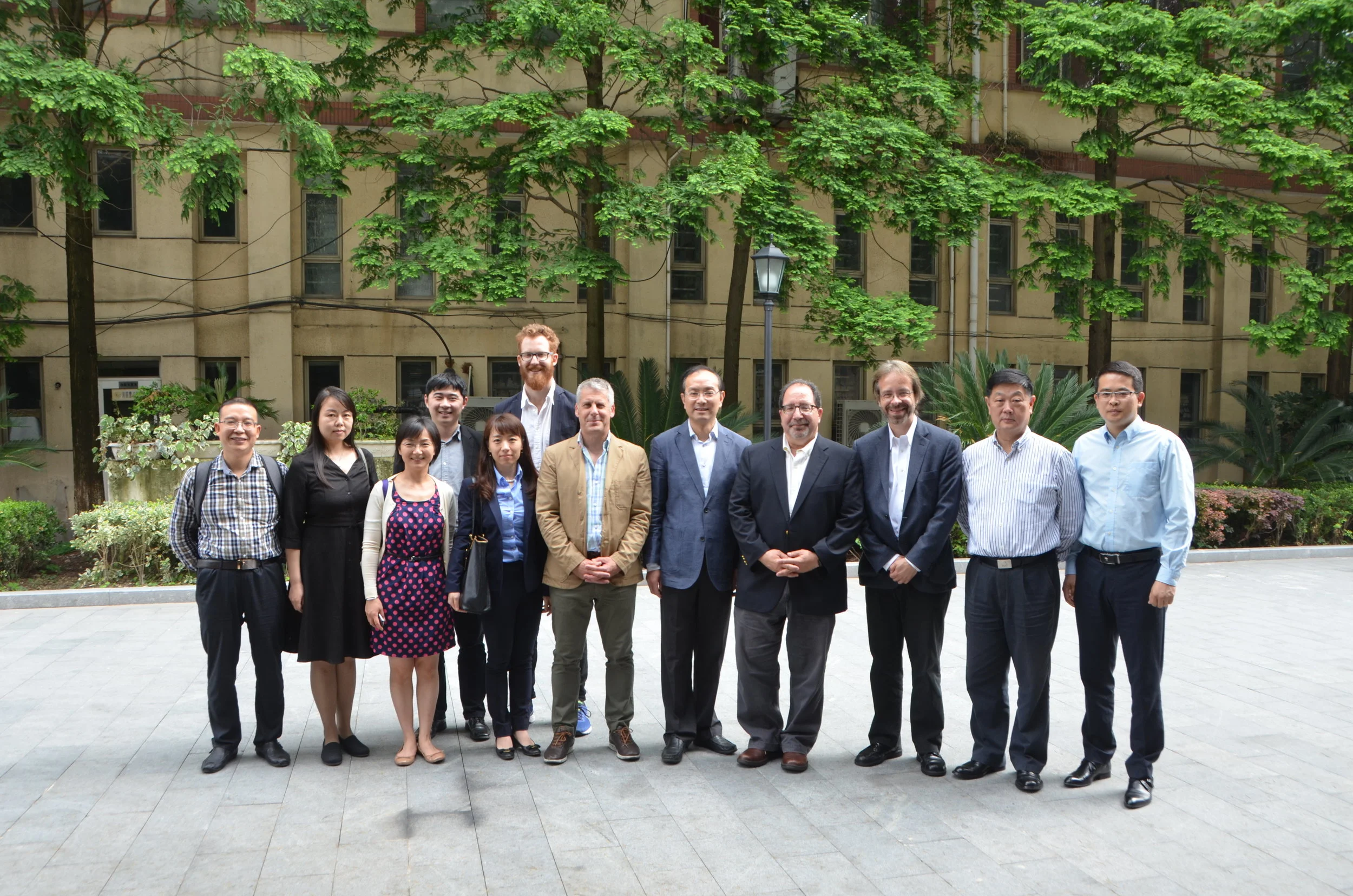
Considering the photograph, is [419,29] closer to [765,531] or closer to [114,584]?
[114,584]

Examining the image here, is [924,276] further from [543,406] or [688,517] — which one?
[688,517]

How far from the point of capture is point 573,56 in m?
13.5

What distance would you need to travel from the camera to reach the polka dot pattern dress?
225 inches

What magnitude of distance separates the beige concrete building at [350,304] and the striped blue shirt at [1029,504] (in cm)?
1102

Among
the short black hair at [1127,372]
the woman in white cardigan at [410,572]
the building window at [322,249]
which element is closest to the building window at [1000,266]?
the building window at [322,249]

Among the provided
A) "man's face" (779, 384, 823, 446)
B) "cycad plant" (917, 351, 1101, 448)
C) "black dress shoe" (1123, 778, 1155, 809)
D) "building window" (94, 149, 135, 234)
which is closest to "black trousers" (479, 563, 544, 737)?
"man's face" (779, 384, 823, 446)

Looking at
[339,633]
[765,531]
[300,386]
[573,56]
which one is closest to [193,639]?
[339,633]

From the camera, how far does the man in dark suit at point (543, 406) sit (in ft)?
20.2

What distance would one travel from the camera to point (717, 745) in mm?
6004

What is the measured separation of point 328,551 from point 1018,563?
3.61 meters

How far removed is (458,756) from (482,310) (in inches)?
539

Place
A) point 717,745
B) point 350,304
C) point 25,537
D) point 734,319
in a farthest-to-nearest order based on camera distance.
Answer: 1. point 350,304
2. point 734,319
3. point 25,537
4. point 717,745

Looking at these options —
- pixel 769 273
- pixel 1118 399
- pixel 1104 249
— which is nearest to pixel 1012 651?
pixel 1118 399

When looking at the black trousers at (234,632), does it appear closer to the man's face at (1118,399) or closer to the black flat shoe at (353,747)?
the black flat shoe at (353,747)
